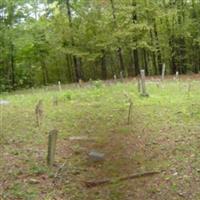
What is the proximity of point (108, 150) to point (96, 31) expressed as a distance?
22.6 m

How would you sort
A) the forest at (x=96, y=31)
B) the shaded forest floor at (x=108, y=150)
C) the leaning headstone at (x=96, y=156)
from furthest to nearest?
the forest at (x=96, y=31) < the leaning headstone at (x=96, y=156) < the shaded forest floor at (x=108, y=150)

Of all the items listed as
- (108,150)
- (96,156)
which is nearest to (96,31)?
(108,150)

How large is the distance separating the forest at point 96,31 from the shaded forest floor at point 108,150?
51.8 ft

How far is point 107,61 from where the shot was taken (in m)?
41.3

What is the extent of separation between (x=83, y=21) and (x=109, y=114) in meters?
20.0

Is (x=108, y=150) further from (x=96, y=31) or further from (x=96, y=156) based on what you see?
(x=96, y=31)

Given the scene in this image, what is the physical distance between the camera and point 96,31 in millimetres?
31391

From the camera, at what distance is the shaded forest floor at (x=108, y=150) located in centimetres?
763

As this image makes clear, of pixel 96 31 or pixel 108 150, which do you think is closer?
pixel 108 150

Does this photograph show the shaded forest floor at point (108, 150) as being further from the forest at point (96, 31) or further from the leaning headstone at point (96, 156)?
the forest at point (96, 31)

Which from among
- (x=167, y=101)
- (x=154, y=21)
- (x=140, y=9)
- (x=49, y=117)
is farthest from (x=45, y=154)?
(x=154, y=21)

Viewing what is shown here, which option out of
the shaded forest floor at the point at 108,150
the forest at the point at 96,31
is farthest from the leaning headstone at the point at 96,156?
the forest at the point at 96,31

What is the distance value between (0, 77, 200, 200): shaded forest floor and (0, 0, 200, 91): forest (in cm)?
1578

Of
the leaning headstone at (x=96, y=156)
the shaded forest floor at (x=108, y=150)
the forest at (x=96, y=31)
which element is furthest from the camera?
the forest at (x=96, y=31)
